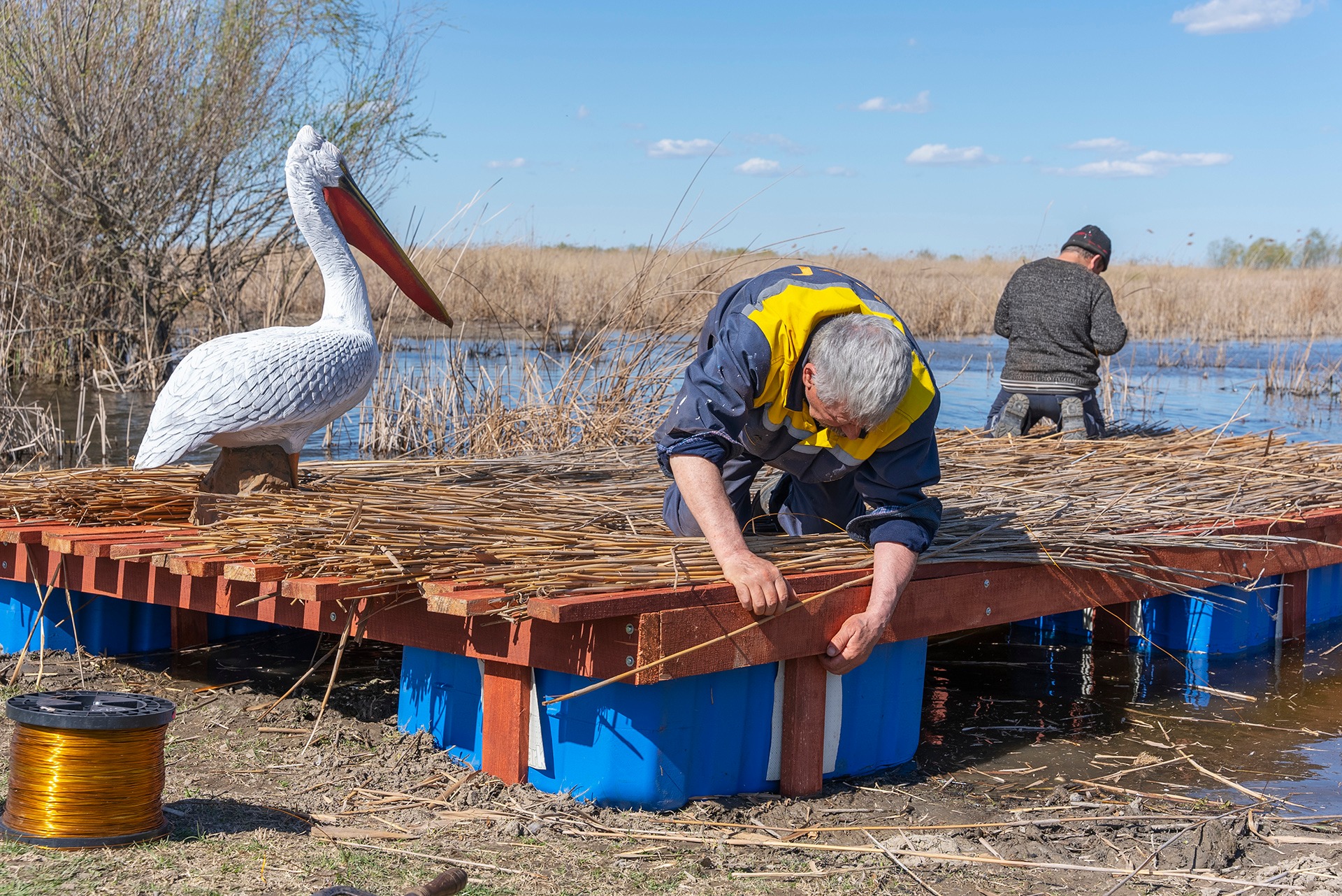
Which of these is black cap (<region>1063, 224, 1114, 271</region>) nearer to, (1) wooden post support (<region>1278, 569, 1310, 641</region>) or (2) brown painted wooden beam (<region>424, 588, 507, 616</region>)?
(1) wooden post support (<region>1278, 569, 1310, 641</region>)

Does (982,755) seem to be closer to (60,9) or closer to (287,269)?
(287,269)

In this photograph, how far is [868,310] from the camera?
119 inches

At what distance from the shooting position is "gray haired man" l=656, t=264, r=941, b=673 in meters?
2.79

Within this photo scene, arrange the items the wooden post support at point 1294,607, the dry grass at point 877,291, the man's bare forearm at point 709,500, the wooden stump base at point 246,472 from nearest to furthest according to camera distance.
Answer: the man's bare forearm at point 709,500
the wooden stump base at point 246,472
the wooden post support at point 1294,607
the dry grass at point 877,291

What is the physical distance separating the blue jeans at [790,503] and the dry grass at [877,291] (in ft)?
9.42

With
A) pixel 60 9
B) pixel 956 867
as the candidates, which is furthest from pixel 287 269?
pixel 956 867

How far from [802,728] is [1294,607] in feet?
11.0

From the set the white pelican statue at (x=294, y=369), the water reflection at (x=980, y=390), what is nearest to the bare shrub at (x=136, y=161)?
the water reflection at (x=980, y=390)

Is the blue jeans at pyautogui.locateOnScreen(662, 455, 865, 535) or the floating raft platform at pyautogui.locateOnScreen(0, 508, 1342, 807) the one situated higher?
the blue jeans at pyautogui.locateOnScreen(662, 455, 865, 535)

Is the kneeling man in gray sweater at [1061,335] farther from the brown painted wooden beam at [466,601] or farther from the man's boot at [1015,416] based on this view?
the brown painted wooden beam at [466,601]

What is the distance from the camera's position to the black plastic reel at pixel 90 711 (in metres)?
2.51

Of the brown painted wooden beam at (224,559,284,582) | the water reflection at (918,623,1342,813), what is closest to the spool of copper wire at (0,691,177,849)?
the brown painted wooden beam at (224,559,284,582)

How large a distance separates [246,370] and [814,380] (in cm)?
197

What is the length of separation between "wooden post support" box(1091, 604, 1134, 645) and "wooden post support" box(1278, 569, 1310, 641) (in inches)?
32.4
